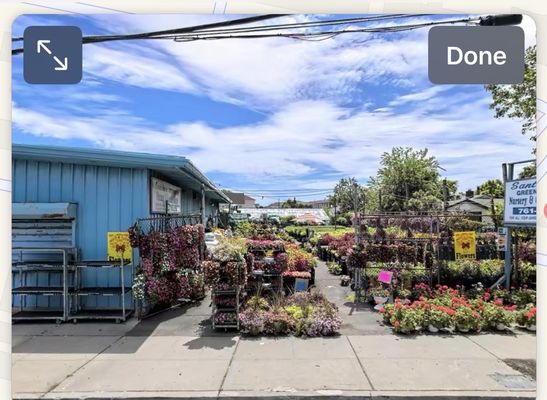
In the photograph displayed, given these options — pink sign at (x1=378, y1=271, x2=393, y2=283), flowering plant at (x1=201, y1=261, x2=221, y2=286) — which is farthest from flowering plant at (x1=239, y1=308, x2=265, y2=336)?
pink sign at (x1=378, y1=271, x2=393, y2=283)

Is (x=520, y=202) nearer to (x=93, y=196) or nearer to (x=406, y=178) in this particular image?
(x=93, y=196)

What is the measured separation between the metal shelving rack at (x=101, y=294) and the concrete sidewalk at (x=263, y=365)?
0.51 metres

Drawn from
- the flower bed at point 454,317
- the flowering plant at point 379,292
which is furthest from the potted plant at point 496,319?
the flowering plant at point 379,292

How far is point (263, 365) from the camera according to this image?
5633 mm

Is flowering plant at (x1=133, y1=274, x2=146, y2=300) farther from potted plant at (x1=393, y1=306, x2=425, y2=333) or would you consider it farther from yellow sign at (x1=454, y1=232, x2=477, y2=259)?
yellow sign at (x1=454, y1=232, x2=477, y2=259)

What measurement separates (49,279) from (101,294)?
1540mm

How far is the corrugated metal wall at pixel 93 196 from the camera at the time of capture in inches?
336

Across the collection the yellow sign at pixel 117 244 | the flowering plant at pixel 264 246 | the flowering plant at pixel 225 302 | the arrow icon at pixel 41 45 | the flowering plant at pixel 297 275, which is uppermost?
the arrow icon at pixel 41 45

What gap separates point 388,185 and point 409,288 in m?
34.1

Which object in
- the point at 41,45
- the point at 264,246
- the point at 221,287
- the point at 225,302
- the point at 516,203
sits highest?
the point at 41,45

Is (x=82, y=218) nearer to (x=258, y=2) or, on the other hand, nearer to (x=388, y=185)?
(x=258, y=2)

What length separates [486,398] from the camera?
467cm

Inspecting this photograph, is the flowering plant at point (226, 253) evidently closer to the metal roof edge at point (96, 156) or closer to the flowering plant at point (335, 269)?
the metal roof edge at point (96, 156)

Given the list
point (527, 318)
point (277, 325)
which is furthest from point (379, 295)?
point (277, 325)
